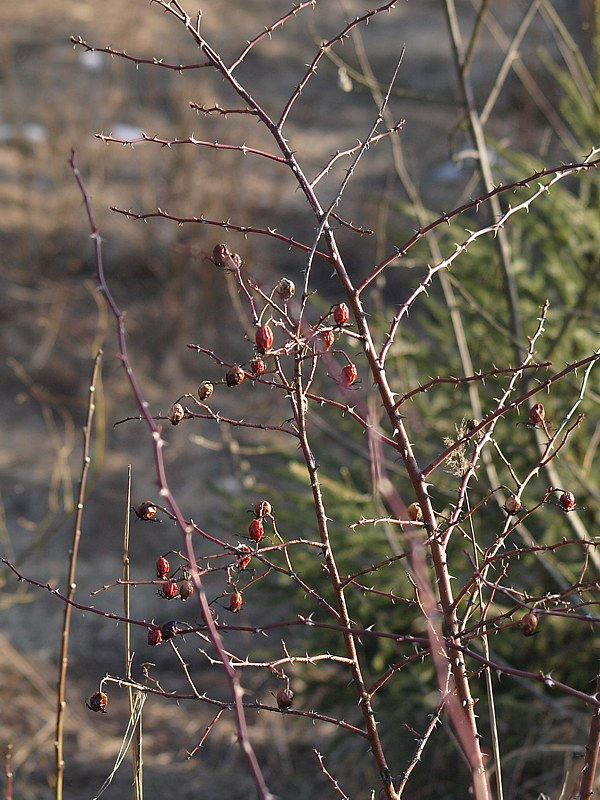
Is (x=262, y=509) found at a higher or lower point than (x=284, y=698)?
higher

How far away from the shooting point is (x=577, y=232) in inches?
124

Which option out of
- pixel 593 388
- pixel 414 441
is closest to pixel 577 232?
pixel 593 388

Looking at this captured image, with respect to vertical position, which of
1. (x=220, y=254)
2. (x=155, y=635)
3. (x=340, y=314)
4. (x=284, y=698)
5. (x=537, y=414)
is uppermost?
(x=220, y=254)

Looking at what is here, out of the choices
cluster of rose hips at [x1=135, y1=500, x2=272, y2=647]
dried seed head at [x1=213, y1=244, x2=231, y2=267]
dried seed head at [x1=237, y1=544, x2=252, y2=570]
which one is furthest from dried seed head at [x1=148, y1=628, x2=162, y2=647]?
dried seed head at [x1=213, y1=244, x2=231, y2=267]

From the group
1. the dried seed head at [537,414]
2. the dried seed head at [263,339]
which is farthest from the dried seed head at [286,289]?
the dried seed head at [537,414]

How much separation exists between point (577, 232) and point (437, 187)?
13.5ft

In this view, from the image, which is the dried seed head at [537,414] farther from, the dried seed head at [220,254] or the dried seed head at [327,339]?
the dried seed head at [220,254]

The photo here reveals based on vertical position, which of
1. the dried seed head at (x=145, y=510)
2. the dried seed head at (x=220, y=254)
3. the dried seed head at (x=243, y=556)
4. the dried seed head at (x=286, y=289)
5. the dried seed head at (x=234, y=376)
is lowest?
the dried seed head at (x=243, y=556)

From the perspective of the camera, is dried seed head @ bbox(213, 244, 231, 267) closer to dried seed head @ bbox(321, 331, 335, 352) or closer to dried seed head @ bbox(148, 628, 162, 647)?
dried seed head @ bbox(321, 331, 335, 352)

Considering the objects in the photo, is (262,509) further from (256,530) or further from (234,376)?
(234,376)

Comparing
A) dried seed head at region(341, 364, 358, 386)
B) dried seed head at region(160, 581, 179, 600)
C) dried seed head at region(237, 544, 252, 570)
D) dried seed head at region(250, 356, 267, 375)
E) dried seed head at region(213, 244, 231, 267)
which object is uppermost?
dried seed head at region(213, 244, 231, 267)

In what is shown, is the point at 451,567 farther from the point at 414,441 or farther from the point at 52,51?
the point at 52,51

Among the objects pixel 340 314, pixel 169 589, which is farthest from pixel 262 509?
pixel 340 314

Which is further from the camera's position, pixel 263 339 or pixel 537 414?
pixel 537 414
